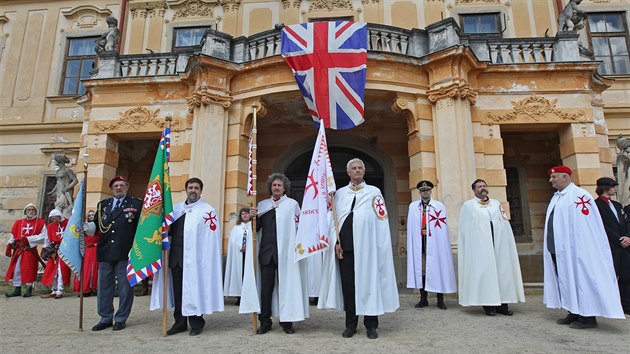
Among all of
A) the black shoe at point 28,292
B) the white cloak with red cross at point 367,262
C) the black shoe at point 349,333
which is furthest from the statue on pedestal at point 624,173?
the black shoe at point 28,292

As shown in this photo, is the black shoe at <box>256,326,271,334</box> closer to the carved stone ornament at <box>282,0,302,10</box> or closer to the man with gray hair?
the man with gray hair

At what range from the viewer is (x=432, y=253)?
6.62m

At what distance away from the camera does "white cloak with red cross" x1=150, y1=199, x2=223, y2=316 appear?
15.5 ft

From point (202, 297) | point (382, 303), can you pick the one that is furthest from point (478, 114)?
point (202, 297)

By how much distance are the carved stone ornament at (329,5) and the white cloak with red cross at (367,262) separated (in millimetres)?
9935

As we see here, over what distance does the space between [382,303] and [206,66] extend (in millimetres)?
6719

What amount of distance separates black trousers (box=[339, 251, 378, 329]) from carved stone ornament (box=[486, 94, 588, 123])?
6.46 metres

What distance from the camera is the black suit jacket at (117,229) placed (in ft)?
16.7

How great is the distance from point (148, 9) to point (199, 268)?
11961 mm

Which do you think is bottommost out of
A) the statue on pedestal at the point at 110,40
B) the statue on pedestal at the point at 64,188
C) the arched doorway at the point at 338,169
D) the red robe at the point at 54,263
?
the red robe at the point at 54,263

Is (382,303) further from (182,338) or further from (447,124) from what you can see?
(447,124)

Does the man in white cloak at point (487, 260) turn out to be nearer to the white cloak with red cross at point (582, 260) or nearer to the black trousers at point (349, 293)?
the white cloak with red cross at point (582, 260)

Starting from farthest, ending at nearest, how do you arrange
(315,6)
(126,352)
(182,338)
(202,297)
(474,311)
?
(315,6)
(474,311)
(202,297)
(182,338)
(126,352)

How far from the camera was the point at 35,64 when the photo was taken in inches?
553
